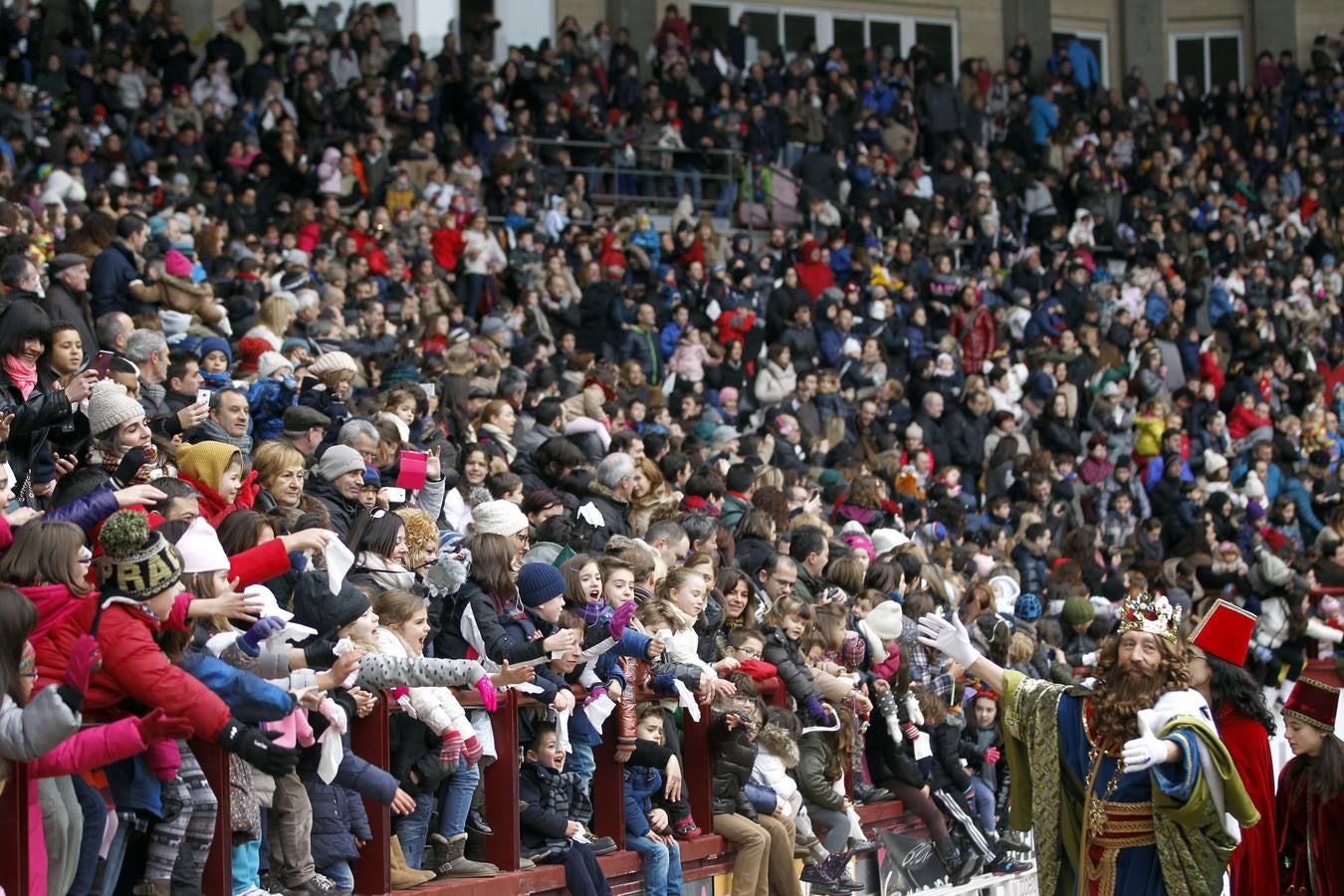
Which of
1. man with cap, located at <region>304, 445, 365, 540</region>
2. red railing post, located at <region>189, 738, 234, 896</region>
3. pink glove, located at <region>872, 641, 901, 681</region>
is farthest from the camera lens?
pink glove, located at <region>872, 641, 901, 681</region>

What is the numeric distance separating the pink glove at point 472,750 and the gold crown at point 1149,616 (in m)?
2.79

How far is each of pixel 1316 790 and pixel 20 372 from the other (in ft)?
20.8

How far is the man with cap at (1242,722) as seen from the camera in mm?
9023

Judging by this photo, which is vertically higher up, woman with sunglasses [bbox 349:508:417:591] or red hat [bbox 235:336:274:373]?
red hat [bbox 235:336:274:373]

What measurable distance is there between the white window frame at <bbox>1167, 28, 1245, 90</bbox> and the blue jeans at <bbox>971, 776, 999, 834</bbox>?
24873 mm

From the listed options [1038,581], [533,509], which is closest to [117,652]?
[533,509]

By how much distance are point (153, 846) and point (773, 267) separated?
57.0 ft

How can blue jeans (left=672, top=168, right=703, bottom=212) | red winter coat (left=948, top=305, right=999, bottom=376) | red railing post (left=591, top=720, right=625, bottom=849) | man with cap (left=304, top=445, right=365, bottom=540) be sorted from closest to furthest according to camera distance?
Result: 1. red railing post (left=591, top=720, right=625, bottom=849)
2. man with cap (left=304, top=445, right=365, bottom=540)
3. red winter coat (left=948, top=305, right=999, bottom=376)
4. blue jeans (left=672, top=168, right=703, bottom=212)

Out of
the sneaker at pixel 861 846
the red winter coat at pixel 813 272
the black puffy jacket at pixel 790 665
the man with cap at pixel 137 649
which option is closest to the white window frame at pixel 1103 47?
the red winter coat at pixel 813 272

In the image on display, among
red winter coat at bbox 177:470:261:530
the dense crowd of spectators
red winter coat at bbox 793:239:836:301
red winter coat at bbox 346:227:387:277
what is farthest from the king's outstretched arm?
red winter coat at bbox 793:239:836:301

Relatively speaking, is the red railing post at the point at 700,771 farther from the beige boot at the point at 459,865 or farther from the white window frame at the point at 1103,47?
the white window frame at the point at 1103,47

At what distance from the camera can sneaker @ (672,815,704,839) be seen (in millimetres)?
9234

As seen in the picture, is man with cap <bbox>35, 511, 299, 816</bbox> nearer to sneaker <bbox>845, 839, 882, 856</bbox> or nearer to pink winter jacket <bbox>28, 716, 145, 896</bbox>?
pink winter jacket <bbox>28, 716, 145, 896</bbox>

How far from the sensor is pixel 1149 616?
26.9 feet
